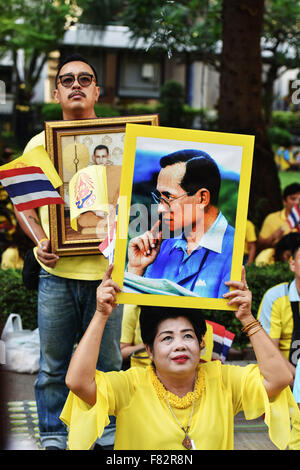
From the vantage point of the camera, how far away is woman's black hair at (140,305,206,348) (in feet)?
8.16


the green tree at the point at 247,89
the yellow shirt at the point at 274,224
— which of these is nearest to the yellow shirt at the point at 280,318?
the yellow shirt at the point at 274,224

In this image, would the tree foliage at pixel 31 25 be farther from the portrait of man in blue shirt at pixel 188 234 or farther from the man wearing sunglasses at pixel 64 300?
the portrait of man in blue shirt at pixel 188 234

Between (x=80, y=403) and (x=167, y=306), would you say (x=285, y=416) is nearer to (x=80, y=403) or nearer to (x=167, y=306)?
(x=167, y=306)

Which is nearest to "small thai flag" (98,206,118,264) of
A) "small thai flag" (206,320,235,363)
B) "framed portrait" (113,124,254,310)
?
"framed portrait" (113,124,254,310)

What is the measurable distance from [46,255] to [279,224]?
409 cm

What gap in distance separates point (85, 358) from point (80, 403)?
0.18 m

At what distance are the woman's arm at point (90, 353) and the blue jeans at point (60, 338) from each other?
0.83 meters

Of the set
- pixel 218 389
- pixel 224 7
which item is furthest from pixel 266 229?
pixel 218 389

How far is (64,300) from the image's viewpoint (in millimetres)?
3094

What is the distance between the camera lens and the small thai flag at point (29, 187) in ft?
8.97

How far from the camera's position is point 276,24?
1240 cm

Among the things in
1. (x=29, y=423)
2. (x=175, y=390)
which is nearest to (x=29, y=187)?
(x=175, y=390)

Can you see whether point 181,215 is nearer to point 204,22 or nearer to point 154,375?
point 154,375

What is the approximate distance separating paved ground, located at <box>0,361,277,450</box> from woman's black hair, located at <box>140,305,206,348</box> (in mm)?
1410
